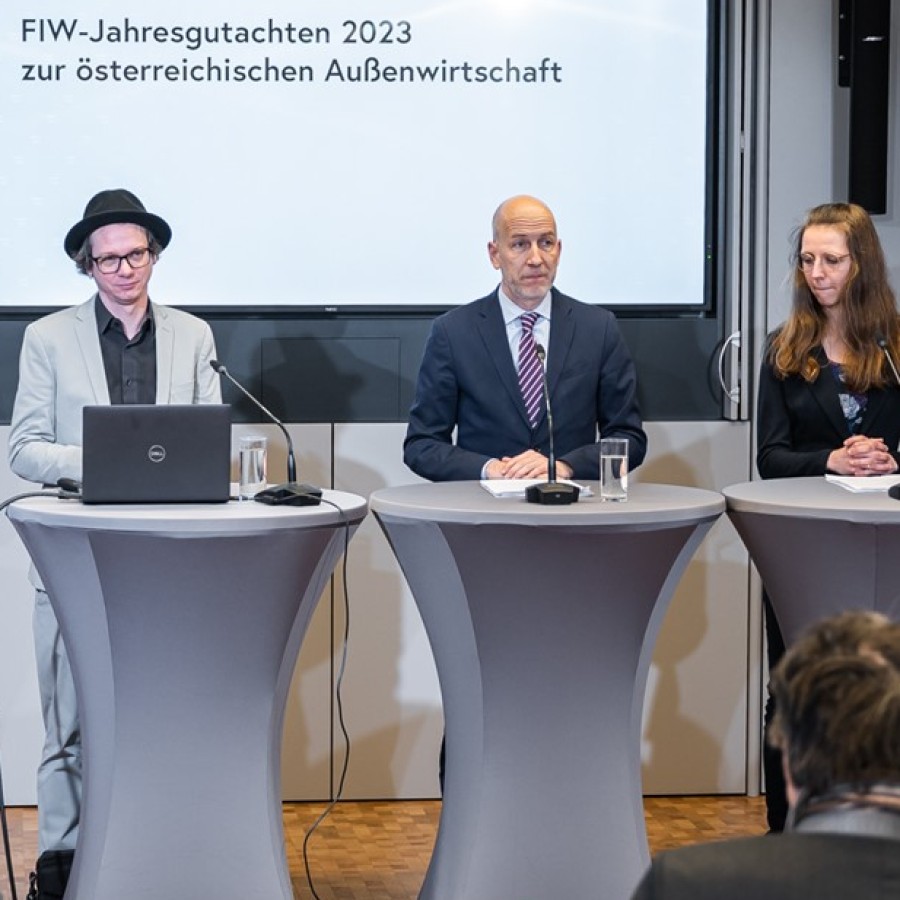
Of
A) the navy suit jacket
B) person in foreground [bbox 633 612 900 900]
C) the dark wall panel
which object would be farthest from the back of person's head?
the dark wall panel

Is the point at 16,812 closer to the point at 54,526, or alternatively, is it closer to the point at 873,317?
the point at 54,526

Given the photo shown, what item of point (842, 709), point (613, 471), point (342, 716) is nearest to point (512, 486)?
point (613, 471)

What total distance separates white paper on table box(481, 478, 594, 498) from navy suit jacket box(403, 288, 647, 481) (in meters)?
0.39

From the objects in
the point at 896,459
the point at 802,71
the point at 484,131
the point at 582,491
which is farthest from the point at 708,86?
the point at 582,491

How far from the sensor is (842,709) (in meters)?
1.51

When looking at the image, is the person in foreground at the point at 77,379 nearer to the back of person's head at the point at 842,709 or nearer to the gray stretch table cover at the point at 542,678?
the gray stretch table cover at the point at 542,678

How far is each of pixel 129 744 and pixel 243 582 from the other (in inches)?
17.3

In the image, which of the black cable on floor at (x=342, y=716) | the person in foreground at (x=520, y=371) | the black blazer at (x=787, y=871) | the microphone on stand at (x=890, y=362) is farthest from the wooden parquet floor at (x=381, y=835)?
the black blazer at (x=787, y=871)

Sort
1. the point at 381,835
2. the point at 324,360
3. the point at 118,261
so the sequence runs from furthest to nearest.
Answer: the point at 324,360
the point at 381,835
the point at 118,261

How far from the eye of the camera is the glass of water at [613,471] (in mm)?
3732

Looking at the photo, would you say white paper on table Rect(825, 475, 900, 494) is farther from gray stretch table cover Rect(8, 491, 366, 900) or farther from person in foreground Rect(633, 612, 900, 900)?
person in foreground Rect(633, 612, 900, 900)

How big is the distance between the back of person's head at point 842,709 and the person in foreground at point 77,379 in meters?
2.71

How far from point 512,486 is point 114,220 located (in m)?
1.24

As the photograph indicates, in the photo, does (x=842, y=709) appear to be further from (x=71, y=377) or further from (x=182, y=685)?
(x=71, y=377)
